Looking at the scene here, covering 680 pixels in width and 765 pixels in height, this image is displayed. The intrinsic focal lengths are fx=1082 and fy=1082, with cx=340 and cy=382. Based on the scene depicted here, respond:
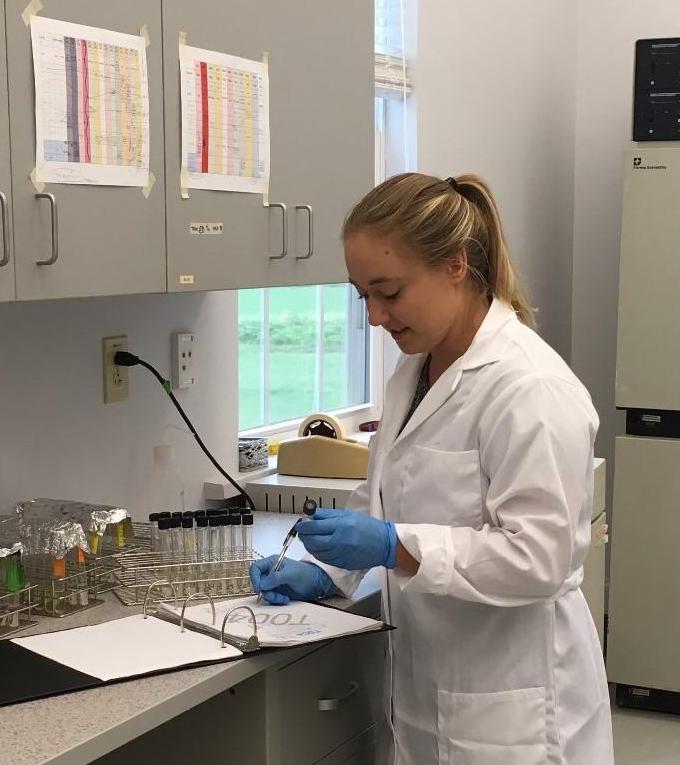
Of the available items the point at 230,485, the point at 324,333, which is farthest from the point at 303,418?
the point at 230,485

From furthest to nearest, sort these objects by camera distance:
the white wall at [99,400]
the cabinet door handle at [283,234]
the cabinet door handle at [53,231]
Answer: the cabinet door handle at [283,234], the white wall at [99,400], the cabinet door handle at [53,231]

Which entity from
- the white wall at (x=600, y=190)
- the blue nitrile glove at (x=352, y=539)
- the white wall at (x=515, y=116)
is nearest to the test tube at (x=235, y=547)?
the blue nitrile glove at (x=352, y=539)

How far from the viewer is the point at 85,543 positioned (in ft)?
5.89

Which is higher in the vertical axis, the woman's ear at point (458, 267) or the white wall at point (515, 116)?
the white wall at point (515, 116)

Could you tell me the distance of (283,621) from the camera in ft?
5.62

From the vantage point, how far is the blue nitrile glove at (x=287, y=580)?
1772 millimetres

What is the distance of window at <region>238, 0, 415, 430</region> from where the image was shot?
3033 mm

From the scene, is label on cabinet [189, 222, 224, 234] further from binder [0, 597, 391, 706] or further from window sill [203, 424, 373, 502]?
window sill [203, 424, 373, 502]

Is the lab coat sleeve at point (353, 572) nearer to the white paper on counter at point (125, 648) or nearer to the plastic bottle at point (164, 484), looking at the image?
the white paper on counter at point (125, 648)

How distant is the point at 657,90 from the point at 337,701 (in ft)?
7.71

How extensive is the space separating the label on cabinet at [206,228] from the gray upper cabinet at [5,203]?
0.41m

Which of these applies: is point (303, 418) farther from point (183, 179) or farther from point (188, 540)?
point (183, 179)

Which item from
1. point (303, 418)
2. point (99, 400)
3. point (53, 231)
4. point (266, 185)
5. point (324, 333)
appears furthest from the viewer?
point (324, 333)

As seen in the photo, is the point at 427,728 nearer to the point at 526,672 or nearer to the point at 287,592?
the point at 526,672
